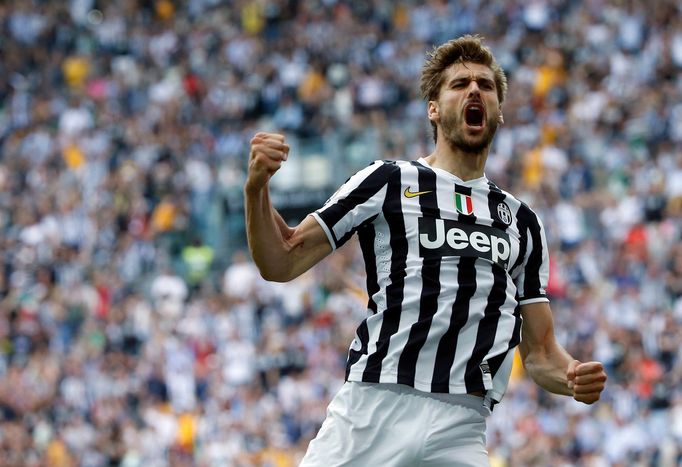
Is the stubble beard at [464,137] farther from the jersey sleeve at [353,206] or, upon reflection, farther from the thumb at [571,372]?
the thumb at [571,372]

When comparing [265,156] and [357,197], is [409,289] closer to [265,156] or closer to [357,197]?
[357,197]

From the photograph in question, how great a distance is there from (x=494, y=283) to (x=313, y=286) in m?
10.8

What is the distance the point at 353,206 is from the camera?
468cm

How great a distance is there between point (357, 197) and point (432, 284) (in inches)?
15.7

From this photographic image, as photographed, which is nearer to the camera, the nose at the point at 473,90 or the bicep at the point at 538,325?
the nose at the point at 473,90

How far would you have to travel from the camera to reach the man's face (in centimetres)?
479

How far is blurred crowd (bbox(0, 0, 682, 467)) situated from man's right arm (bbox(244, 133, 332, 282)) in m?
7.56

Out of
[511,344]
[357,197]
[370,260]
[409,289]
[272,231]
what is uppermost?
[357,197]

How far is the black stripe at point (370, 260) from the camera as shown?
471 centimetres

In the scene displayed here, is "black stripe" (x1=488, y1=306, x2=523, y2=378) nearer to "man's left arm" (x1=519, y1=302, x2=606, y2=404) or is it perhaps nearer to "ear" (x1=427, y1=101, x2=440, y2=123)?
"man's left arm" (x1=519, y1=302, x2=606, y2=404)

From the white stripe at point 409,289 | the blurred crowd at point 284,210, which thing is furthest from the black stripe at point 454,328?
the blurred crowd at point 284,210

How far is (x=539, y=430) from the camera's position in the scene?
1216 centimetres

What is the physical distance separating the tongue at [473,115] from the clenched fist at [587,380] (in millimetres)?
921

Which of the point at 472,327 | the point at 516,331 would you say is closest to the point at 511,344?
the point at 516,331
